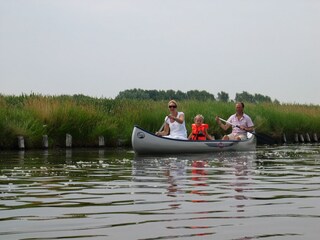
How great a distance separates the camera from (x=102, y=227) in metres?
6.64

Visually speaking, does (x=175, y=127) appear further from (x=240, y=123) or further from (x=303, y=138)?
→ (x=303, y=138)

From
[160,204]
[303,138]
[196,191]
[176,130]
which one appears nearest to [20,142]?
[176,130]

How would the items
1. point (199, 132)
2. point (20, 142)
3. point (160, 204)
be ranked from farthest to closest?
point (20, 142), point (199, 132), point (160, 204)

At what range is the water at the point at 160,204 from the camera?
640 centimetres

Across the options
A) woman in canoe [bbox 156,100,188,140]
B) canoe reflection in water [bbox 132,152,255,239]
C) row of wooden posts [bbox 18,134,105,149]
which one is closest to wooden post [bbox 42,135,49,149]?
row of wooden posts [bbox 18,134,105,149]

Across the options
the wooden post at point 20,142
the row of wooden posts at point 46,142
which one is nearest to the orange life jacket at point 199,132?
the row of wooden posts at point 46,142

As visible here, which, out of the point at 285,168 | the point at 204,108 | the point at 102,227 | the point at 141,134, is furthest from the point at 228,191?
the point at 204,108

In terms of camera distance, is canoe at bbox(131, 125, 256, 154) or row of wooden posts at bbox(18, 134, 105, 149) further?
Answer: row of wooden posts at bbox(18, 134, 105, 149)

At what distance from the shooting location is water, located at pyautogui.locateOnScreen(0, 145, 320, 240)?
21.0 feet

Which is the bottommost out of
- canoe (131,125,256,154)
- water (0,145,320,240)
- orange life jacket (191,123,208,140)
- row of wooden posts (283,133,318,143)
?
water (0,145,320,240)

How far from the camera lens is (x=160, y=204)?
8367 millimetres

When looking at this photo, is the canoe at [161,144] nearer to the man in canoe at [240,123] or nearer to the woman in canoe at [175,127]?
the woman in canoe at [175,127]

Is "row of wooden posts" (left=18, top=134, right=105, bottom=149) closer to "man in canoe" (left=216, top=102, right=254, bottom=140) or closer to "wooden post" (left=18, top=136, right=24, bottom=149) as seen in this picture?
"wooden post" (left=18, top=136, right=24, bottom=149)

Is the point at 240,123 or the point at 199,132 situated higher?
the point at 240,123
